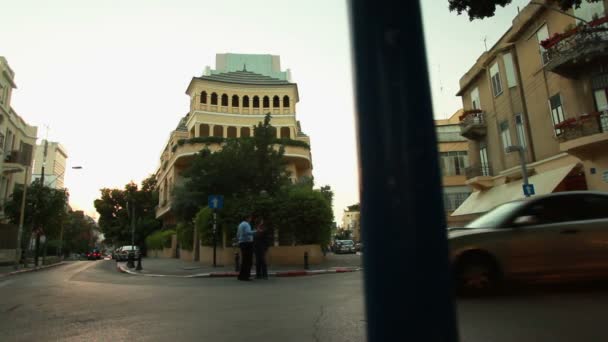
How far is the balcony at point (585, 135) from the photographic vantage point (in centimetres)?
1467

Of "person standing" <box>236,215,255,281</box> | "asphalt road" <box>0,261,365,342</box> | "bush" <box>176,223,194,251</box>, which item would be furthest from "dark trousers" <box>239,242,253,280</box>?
"bush" <box>176,223,194,251</box>

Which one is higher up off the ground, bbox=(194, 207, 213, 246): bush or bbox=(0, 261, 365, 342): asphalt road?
bbox=(194, 207, 213, 246): bush

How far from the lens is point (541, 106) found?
738 inches

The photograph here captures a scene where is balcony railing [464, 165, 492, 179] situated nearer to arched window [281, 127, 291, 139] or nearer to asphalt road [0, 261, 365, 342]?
asphalt road [0, 261, 365, 342]

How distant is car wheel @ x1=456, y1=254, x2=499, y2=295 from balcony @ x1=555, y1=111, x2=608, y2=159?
11.7 m

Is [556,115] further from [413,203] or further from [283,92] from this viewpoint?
[283,92]

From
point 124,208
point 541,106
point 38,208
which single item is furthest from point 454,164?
point 124,208

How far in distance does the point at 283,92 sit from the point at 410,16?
42.3 meters

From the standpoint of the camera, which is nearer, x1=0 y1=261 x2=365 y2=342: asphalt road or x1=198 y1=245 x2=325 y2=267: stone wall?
x1=0 y1=261 x2=365 y2=342: asphalt road

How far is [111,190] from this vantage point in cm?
6103

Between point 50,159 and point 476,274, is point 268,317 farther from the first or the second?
point 50,159

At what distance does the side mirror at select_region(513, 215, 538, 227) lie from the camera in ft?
20.0

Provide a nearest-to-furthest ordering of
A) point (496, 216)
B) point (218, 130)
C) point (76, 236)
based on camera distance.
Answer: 1. point (496, 216)
2. point (218, 130)
3. point (76, 236)

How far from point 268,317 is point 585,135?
1520 centimetres
